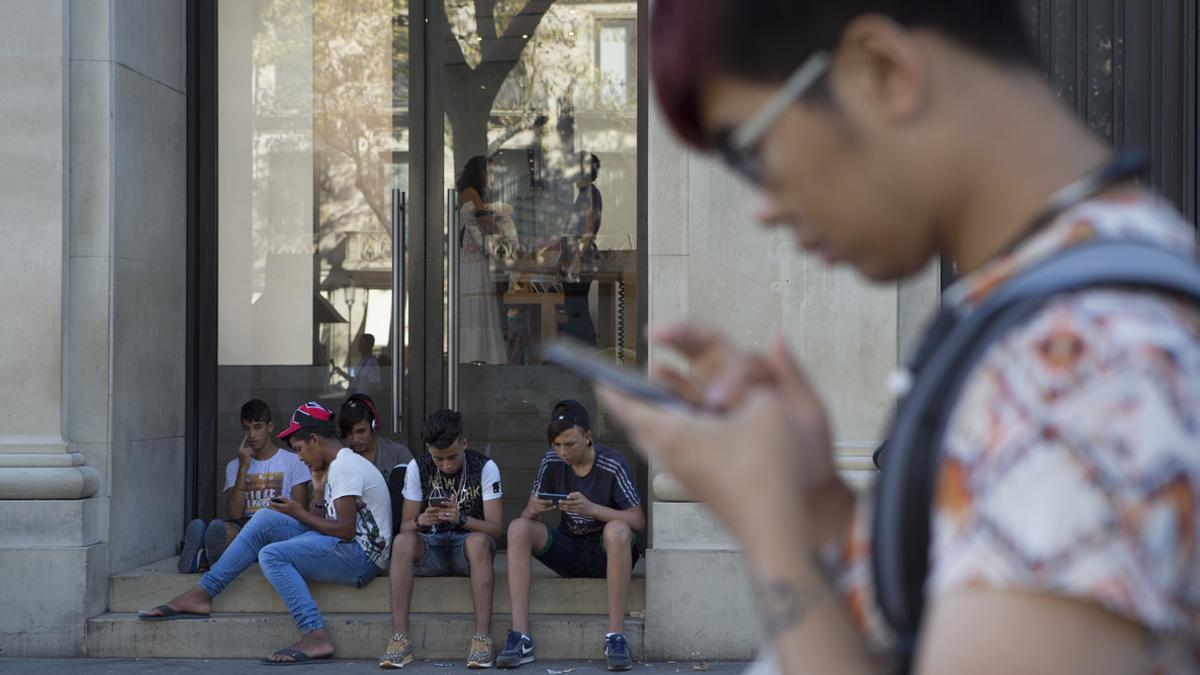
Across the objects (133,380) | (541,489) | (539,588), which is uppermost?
(133,380)

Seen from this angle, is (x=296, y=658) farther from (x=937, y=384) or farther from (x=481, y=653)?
(x=937, y=384)

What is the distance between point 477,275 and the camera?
983 centimetres

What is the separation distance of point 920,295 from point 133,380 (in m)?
4.74

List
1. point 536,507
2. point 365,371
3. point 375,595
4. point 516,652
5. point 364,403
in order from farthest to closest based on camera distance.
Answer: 1. point 365,371
2. point 364,403
3. point 375,595
4. point 536,507
5. point 516,652

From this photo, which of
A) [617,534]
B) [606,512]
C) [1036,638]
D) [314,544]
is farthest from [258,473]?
[1036,638]

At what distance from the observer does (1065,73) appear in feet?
26.5

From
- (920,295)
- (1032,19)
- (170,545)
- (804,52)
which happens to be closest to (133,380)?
(170,545)

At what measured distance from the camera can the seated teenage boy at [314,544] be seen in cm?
806

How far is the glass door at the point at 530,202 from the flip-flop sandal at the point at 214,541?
1826mm

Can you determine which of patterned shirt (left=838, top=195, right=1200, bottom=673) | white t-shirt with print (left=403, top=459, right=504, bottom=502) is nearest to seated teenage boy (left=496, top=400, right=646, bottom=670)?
white t-shirt with print (left=403, top=459, right=504, bottom=502)

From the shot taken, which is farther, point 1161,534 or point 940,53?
point 940,53

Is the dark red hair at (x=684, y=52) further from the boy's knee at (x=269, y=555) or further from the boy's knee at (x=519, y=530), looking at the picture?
the boy's knee at (x=269, y=555)

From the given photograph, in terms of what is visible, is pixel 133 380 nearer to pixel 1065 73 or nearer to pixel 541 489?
pixel 541 489

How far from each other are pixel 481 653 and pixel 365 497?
118 centimetres
